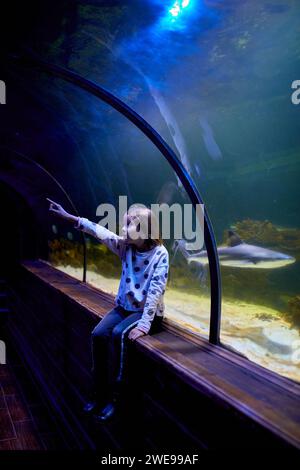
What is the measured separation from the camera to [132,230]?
7.52 ft

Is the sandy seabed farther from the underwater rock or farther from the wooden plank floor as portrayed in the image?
the wooden plank floor

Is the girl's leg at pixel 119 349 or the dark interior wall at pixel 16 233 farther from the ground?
the dark interior wall at pixel 16 233

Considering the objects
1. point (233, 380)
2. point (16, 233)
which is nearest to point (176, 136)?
point (16, 233)

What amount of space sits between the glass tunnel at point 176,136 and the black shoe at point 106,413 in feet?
2.41

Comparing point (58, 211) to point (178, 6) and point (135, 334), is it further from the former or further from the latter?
point (178, 6)

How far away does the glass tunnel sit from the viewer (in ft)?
15.5

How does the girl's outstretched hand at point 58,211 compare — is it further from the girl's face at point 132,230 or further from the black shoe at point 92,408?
the black shoe at point 92,408

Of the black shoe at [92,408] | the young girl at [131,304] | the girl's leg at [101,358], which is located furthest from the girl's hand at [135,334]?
the black shoe at [92,408]

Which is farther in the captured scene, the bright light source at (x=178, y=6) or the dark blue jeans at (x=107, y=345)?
the bright light source at (x=178, y=6)

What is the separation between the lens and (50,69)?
2.65 metres

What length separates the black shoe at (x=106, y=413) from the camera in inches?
82.6

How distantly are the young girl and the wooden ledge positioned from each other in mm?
148

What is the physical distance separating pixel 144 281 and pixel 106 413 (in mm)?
942

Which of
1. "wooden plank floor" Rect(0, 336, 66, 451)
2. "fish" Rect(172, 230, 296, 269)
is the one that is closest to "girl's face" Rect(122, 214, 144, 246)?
"wooden plank floor" Rect(0, 336, 66, 451)
